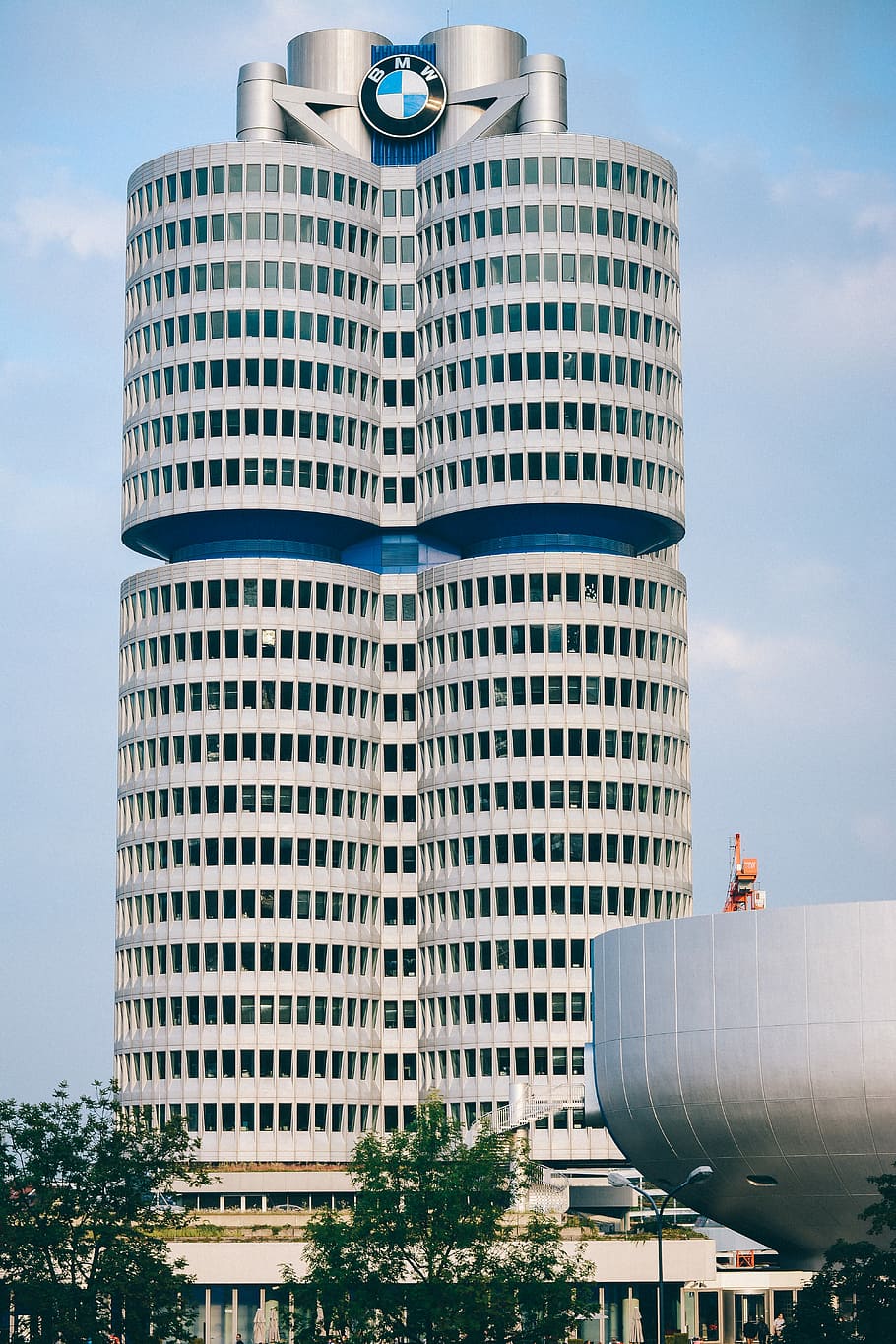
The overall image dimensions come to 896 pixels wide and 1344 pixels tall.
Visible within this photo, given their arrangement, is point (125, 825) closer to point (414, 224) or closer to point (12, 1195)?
point (414, 224)

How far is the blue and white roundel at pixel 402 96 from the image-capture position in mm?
187500

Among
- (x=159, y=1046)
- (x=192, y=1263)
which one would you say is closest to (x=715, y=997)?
(x=192, y=1263)

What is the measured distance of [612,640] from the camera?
564 ft

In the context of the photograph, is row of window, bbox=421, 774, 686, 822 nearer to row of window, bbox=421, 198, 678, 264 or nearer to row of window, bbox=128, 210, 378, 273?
row of window, bbox=421, 198, 678, 264

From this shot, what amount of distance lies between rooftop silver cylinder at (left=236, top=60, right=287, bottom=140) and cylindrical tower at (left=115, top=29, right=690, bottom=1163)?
1495 millimetres

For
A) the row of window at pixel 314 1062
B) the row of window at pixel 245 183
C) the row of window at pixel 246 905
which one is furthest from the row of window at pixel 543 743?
the row of window at pixel 245 183

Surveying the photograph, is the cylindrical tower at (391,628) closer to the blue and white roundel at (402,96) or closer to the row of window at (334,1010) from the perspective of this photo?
the row of window at (334,1010)

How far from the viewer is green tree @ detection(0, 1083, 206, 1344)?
88.6 metres

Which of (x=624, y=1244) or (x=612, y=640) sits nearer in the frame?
(x=624, y=1244)

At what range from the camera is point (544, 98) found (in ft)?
597

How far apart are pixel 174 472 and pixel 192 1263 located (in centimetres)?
6375

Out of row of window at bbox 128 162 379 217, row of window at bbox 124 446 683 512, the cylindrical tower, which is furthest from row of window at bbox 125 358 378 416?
row of window at bbox 128 162 379 217

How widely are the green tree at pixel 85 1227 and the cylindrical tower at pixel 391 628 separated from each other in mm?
73355

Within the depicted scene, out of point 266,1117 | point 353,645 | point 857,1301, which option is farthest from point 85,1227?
point 353,645
